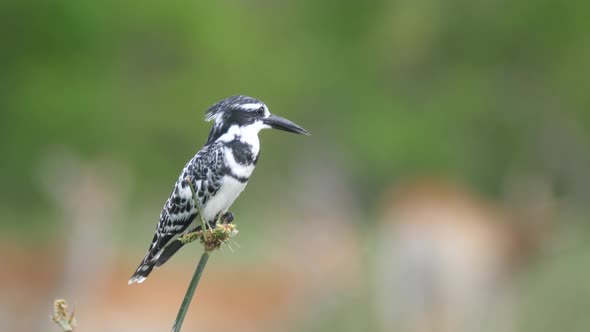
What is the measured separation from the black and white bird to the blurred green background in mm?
3899

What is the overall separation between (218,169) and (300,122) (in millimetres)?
8903

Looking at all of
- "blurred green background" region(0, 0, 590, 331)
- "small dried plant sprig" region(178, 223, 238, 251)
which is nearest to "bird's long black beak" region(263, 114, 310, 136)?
"small dried plant sprig" region(178, 223, 238, 251)

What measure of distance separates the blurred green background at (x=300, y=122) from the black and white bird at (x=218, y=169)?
153 inches

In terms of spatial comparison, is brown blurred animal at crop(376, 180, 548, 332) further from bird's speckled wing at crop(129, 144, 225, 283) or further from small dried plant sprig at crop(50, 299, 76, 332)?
small dried plant sprig at crop(50, 299, 76, 332)

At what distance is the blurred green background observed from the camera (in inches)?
298

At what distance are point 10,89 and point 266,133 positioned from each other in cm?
256

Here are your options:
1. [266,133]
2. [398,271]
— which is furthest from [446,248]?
[266,133]

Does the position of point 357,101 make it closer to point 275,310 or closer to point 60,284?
point 275,310

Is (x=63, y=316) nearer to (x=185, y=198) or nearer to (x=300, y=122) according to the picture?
(x=185, y=198)

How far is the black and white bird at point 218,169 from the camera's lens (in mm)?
1580

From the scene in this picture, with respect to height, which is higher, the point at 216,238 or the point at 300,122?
the point at 300,122

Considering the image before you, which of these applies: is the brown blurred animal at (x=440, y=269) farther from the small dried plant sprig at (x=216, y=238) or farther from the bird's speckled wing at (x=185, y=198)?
the small dried plant sprig at (x=216, y=238)

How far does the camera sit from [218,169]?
1684 mm

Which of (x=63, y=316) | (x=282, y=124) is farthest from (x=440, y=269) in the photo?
(x=63, y=316)
